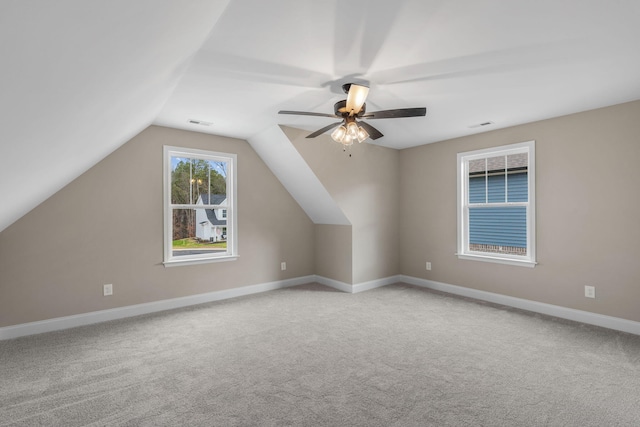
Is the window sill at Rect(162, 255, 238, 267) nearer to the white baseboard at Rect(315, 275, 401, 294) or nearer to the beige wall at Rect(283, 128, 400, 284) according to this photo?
the white baseboard at Rect(315, 275, 401, 294)

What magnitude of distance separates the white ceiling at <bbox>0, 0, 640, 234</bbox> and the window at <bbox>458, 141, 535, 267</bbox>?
0.94 meters

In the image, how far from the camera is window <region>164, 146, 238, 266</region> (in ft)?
13.9

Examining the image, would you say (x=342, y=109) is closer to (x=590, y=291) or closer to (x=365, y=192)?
(x=365, y=192)

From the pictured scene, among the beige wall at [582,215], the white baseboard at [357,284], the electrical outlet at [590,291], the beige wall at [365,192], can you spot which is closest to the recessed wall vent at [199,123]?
the beige wall at [365,192]

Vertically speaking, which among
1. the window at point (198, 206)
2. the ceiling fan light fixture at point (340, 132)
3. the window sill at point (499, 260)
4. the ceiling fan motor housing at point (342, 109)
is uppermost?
the ceiling fan motor housing at point (342, 109)

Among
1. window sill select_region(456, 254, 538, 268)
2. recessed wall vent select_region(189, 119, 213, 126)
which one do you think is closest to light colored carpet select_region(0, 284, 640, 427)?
window sill select_region(456, 254, 538, 268)

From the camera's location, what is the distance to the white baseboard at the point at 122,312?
3.31m

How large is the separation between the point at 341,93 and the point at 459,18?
1.34 meters

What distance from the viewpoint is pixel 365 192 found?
519 cm

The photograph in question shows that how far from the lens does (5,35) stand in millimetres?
762

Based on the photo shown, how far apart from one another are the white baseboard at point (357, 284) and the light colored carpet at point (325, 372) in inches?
41.2

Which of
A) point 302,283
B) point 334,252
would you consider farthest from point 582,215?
point 302,283

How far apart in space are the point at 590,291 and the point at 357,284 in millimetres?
2879

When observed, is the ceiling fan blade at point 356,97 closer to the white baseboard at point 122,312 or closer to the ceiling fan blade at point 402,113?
the ceiling fan blade at point 402,113
